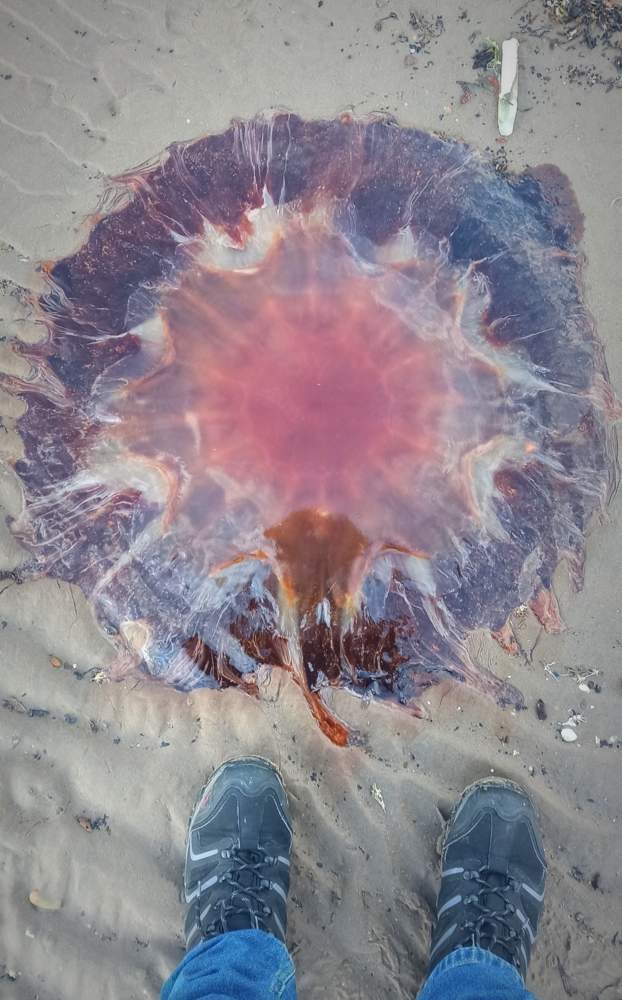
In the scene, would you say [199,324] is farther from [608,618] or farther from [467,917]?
[467,917]

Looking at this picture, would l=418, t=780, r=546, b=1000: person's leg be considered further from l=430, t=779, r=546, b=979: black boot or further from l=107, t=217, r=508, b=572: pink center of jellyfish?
l=107, t=217, r=508, b=572: pink center of jellyfish

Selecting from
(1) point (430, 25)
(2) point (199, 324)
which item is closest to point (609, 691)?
(2) point (199, 324)

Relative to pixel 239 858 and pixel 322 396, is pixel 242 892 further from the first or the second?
pixel 322 396

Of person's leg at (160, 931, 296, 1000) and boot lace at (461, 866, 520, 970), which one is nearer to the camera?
person's leg at (160, 931, 296, 1000)

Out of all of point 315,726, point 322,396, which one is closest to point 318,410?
point 322,396

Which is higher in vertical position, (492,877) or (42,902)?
(492,877)

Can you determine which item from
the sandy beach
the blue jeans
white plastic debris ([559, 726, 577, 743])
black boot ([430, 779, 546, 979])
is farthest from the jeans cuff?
white plastic debris ([559, 726, 577, 743])
